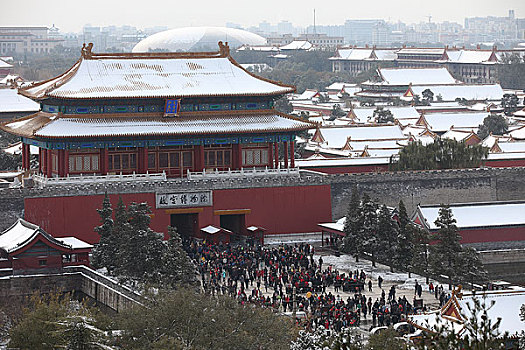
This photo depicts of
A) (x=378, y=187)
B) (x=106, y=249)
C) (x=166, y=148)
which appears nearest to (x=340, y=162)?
(x=378, y=187)

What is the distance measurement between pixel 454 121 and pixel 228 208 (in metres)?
40.1

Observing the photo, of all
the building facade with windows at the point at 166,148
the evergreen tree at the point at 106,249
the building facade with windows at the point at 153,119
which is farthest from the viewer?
the building facade with windows at the point at 153,119

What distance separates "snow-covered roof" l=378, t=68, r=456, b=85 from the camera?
123500 millimetres

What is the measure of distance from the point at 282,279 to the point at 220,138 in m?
12.9

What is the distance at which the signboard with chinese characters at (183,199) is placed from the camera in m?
54.1

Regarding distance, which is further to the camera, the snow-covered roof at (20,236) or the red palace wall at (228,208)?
the red palace wall at (228,208)

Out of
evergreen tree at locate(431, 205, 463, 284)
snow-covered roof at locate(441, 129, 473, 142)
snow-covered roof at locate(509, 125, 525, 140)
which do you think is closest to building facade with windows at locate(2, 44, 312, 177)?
evergreen tree at locate(431, 205, 463, 284)

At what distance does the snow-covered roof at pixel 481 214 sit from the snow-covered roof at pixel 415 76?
226ft

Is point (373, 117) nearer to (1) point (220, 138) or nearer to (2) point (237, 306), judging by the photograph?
(1) point (220, 138)

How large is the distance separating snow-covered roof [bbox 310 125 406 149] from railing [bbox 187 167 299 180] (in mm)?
18603

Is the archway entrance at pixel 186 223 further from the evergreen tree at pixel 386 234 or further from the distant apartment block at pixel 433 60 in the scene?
the distant apartment block at pixel 433 60

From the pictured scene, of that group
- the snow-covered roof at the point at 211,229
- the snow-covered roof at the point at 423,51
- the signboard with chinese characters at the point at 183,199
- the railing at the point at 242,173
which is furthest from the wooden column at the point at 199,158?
the snow-covered roof at the point at 423,51

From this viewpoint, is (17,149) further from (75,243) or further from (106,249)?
(106,249)

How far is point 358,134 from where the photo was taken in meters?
76.4
